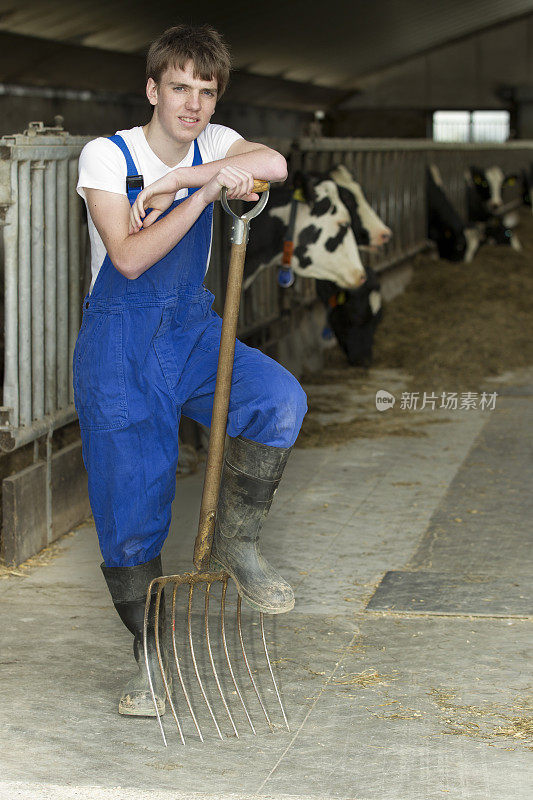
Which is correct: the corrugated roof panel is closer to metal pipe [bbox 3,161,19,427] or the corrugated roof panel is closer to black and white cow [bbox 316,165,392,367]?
black and white cow [bbox 316,165,392,367]

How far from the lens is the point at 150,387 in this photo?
3.07 m

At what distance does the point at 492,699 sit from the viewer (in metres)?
3.28

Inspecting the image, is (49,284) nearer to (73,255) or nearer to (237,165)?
(73,255)

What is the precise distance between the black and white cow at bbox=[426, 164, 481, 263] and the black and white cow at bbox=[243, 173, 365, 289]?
710 centimetres

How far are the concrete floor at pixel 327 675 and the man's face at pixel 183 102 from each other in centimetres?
155

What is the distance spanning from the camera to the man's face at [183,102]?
3021 millimetres

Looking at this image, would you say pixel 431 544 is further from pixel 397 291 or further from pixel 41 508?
pixel 397 291

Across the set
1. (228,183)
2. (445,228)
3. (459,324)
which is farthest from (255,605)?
(445,228)

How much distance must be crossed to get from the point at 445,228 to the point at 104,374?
11.9 m

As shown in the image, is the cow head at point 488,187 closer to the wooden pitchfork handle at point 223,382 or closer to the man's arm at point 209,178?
the man's arm at point 209,178

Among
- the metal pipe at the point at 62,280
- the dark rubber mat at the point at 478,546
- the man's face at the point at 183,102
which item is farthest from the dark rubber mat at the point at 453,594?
the man's face at the point at 183,102

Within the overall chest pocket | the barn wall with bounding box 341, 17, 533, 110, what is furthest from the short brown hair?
the barn wall with bounding box 341, 17, 533, 110

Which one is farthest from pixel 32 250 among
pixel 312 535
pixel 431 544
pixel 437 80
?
pixel 437 80

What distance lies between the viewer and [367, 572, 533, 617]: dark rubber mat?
4047 mm
